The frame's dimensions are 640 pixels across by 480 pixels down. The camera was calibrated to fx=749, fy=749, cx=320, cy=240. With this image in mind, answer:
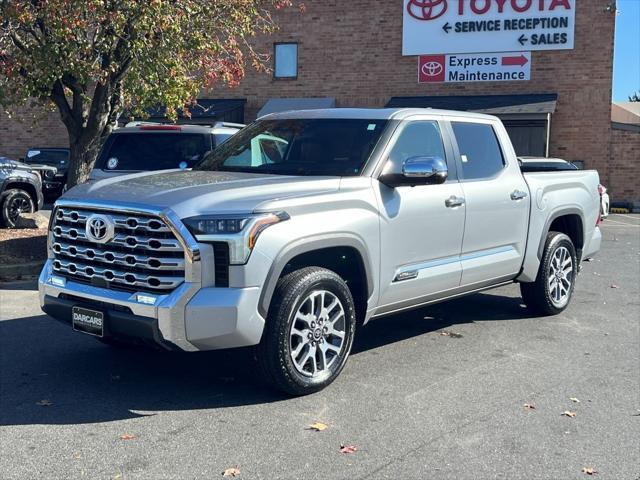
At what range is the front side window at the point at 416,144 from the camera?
19.0 ft

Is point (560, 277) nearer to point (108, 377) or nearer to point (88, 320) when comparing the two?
point (108, 377)

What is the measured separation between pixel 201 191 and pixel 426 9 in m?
20.0

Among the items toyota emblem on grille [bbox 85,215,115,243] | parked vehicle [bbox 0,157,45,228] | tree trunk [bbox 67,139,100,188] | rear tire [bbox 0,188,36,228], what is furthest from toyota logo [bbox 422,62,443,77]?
toyota emblem on grille [bbox 85,215,115,243]

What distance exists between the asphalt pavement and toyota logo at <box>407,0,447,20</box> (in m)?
17.8

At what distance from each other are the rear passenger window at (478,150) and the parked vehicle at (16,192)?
8732mm

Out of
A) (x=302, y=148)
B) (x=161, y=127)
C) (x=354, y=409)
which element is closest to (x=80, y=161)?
(x=161, y=127)

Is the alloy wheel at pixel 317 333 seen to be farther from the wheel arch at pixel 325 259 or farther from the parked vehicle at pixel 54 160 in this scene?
the parked vehicle at pixel 54 160

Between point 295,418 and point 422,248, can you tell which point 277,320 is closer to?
point 295,418

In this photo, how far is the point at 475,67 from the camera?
23.1 meters

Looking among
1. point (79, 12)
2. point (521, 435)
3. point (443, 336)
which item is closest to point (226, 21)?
point (79, 12)

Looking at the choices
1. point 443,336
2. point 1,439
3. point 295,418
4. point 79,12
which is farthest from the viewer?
point 79,12

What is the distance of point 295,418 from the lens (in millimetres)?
4680

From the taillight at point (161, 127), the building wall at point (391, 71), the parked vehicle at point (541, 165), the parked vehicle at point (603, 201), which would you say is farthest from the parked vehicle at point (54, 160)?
the parked vehicle at point (541, 165)

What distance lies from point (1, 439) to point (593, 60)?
21.4 m
